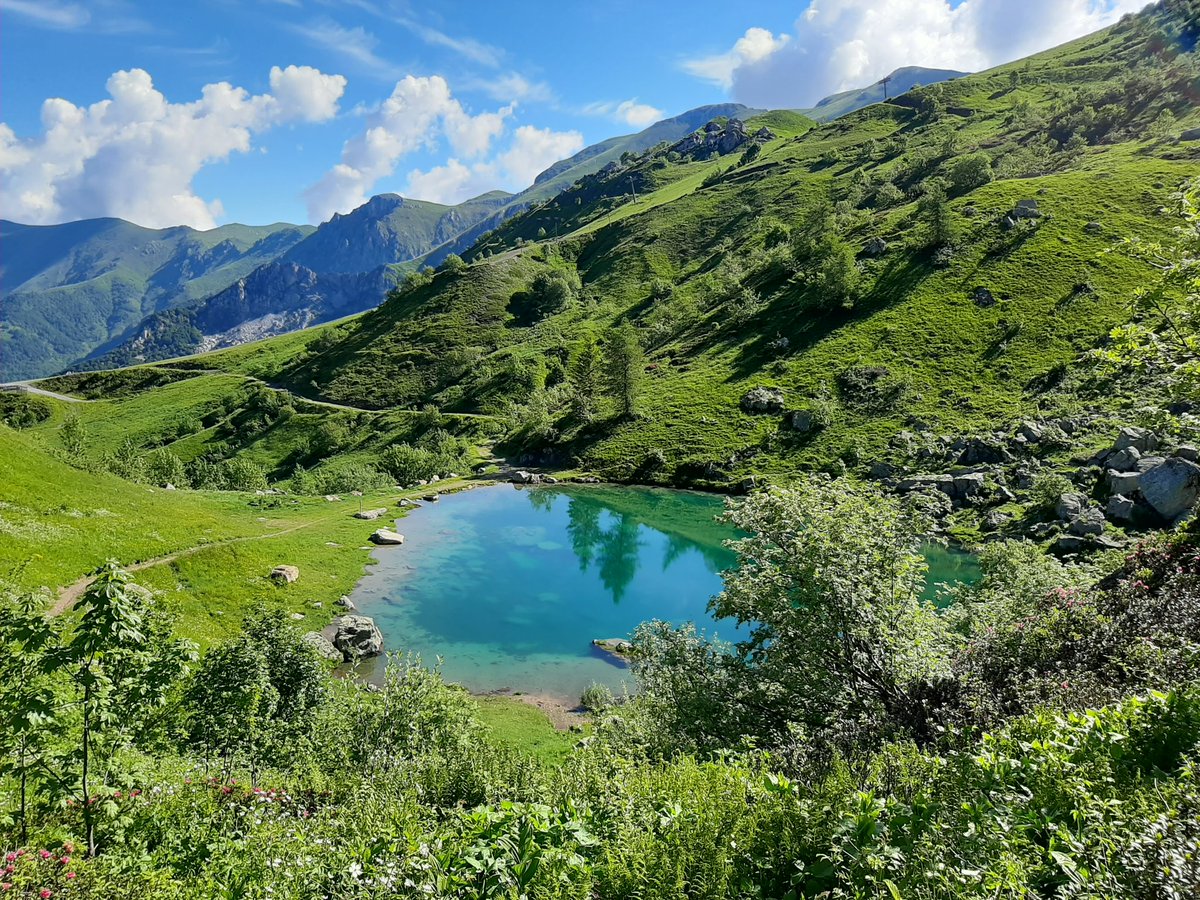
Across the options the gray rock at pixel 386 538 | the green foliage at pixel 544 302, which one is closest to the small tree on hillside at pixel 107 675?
the gray rock at pixel 386 538

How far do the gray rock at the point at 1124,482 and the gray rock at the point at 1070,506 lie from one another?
2.44 meters

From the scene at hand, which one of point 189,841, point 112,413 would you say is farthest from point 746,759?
point 112,413

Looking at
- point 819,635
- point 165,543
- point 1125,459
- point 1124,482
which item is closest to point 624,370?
point 1125,459

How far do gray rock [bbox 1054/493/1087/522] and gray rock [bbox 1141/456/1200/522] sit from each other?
176 inches

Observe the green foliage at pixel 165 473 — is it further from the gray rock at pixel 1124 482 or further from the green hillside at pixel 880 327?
the gray rock at pixel 1124 482

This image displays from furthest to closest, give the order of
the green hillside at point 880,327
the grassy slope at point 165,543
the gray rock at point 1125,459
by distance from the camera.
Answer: the green hillside at point 880,327 → the gray rock at point 1125,459 → the grassy slope at point 165,543

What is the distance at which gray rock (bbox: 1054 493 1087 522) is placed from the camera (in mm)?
50531

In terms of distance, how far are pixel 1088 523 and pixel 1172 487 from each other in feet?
21.6

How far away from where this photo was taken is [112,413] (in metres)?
171

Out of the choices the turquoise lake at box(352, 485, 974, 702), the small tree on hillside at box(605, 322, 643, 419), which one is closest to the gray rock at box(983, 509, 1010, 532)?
the turquoise lake at box(352, 485, 974, 702)

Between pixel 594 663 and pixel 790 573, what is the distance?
88.2 feet

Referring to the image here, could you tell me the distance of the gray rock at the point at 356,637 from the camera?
37.5 metres

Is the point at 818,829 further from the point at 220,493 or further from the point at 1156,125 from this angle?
the point at 1156,125

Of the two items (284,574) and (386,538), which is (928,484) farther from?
(284,574)
